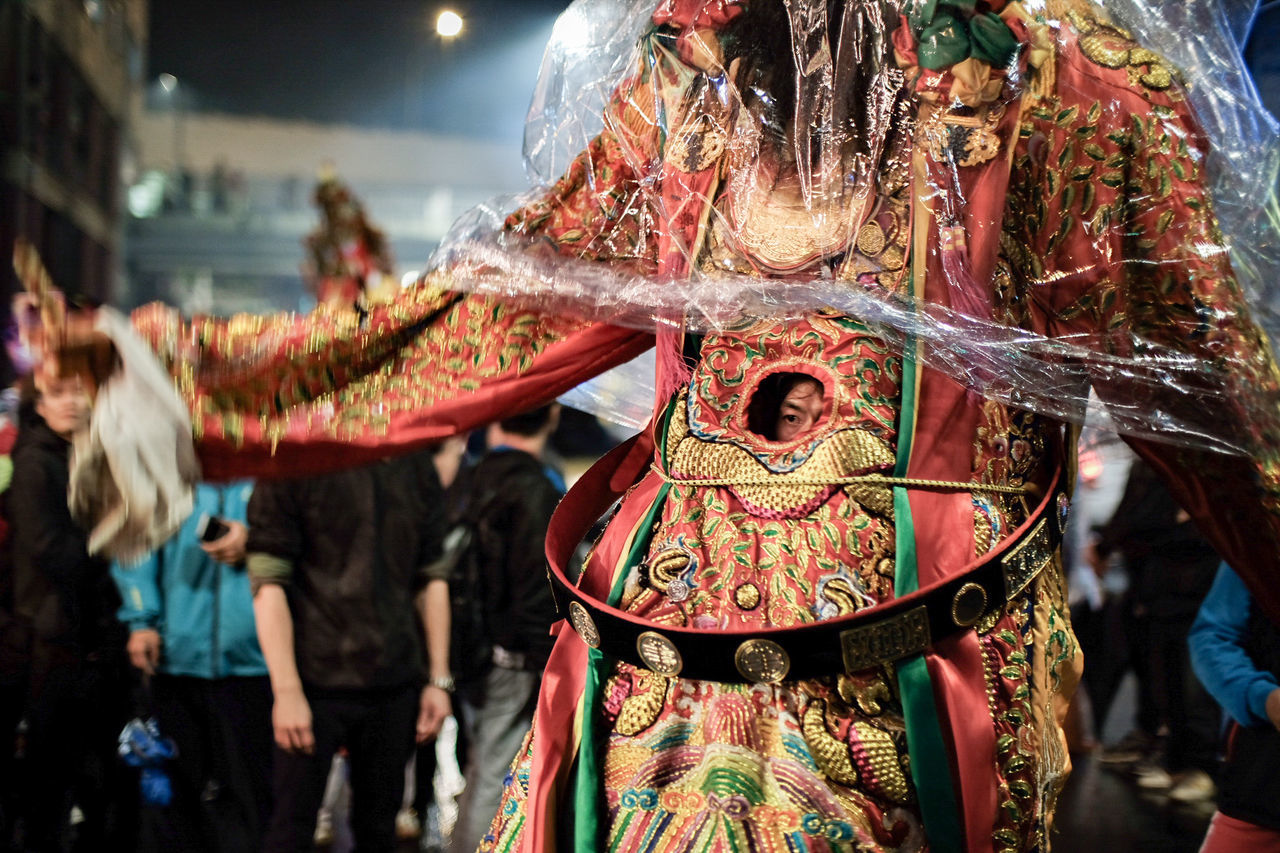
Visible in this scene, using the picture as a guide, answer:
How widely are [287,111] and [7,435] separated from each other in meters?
2.30

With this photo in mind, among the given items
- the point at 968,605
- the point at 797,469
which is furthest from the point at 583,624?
the point at 968,605

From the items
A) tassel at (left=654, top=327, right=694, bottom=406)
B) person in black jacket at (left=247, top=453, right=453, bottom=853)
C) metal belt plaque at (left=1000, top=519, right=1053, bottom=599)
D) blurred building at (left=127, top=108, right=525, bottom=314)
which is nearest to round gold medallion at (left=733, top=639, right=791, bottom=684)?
metal belt plaque at (left=1000, top=519, right=1053, bottom=599)

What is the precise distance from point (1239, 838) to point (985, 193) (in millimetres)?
1515

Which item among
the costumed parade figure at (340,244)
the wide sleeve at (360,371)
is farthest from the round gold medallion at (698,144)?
the costumed parade figure at (340,244)

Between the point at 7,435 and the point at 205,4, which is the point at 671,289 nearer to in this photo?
the point at 7,435

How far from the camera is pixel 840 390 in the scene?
131 centimetres

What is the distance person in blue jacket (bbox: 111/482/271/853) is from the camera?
323 cm

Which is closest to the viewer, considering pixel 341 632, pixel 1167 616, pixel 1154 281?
pixel 1154 281

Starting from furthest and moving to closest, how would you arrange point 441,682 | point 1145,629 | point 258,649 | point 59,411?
point 1145,629, point 441,682, point 258,649, point 59,411

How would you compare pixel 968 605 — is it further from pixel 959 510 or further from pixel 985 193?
pixel 985 193

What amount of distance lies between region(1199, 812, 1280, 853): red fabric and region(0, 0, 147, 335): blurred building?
12.0 feet

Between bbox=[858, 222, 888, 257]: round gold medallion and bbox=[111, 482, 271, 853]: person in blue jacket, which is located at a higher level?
bbox=[858, 222, 888, 257]: round gold medallion

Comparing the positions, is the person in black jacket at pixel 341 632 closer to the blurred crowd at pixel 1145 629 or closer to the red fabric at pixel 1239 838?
the blurred crowd at pixel 1145 629

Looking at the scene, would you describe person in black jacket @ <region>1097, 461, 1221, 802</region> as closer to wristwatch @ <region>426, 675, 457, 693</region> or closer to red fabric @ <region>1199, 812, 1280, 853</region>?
red fabric @ <region>1199, 812, 1280, 853</region>
